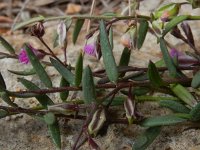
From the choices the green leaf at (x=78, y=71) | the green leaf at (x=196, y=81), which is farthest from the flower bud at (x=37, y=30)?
the green leaf at (x=196, y=81)

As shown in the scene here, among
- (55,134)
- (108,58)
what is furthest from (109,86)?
(55,134)

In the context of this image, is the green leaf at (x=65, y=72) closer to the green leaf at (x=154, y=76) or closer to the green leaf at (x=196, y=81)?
the green leaf at (x=154, y=76)

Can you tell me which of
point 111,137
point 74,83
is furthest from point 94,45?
point 111,137

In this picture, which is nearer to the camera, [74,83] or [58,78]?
[74,83]

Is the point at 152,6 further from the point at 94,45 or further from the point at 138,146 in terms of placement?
the point at 138,146

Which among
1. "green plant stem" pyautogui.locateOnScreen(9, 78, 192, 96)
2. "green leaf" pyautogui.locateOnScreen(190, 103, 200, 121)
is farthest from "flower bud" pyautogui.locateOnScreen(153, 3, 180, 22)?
"green leaf" pyautogui.locateOnScreen(190, 103, 200, 121)

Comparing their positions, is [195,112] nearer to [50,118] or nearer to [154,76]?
[154,76]
